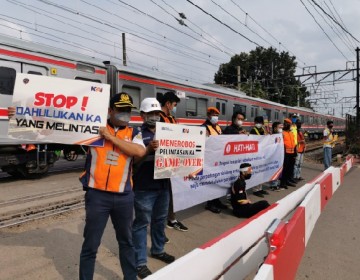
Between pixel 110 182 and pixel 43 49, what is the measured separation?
695 centimetres

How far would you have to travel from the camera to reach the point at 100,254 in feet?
14.4

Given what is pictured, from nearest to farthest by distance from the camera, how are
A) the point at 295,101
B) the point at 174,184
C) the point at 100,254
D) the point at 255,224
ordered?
the point at 255,224 → the point at 100,254 → the point at 174,184 → the point at 295,101

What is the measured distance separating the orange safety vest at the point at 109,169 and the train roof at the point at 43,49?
6.24 meters

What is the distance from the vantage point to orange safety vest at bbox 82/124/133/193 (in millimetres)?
3127

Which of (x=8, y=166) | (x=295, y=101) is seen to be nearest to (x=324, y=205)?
(x=8, y=166)

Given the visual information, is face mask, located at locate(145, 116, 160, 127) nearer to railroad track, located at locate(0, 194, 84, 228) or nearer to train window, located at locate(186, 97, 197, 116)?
railroad track, located at locate(0, 194, 84, 228)

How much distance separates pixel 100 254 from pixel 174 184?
150 cm

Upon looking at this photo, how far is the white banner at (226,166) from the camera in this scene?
570 cm

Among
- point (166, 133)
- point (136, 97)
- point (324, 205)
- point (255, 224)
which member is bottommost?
point (324, 205)

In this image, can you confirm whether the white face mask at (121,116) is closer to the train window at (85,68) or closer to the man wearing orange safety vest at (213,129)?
the man wearing orange safety vest at (213,129)

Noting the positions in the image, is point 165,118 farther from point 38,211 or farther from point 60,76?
point 60,76

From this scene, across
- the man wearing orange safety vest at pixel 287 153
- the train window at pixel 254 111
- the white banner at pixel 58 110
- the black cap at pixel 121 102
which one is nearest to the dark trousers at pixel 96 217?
the white banner at pixel 58 110

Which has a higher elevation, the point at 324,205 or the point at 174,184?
the point at 174,184

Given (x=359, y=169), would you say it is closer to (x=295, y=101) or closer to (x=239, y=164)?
(x=239, y=164)
